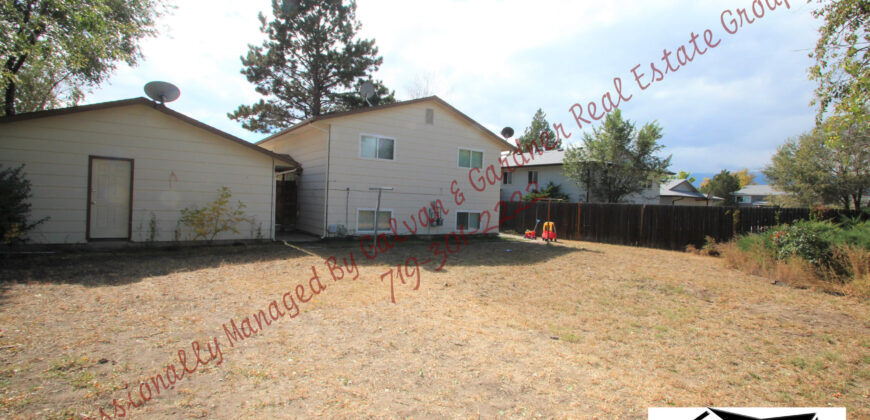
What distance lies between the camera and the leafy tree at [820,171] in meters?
21.3

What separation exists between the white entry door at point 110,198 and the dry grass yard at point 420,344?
3.90 ft

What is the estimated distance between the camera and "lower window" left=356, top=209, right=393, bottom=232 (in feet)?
40.7

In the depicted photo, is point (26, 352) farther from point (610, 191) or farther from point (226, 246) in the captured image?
point (610, 191)

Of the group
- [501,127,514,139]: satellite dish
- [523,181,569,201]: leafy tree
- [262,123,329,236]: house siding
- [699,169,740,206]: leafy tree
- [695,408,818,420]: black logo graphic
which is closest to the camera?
A: [695,408,818,420]: black logo graphic

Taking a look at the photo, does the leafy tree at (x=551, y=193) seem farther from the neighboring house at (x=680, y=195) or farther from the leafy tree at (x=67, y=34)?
the leafy tree at (x=67, y=34)

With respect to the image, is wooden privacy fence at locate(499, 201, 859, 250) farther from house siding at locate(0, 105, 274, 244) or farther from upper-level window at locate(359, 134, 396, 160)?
house siding at locate(0, 105, 274, 244)

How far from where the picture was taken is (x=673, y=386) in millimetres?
3420

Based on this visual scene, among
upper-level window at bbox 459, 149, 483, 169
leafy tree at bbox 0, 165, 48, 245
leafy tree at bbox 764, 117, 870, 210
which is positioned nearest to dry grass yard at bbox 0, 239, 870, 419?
leafy tree at bbox 0, 165, 48, 245

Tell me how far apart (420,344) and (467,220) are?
Answer: 10.6 metres

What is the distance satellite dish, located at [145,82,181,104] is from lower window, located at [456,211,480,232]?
30.3ft

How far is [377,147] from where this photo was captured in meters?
12.5

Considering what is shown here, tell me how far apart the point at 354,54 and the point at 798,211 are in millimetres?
20940

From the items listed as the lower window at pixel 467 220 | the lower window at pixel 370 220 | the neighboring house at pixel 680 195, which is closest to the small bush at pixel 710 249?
the lower window at pixel 467 220

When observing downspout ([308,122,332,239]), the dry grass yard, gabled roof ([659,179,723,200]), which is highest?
gabled roof ([659,179,723,200])
